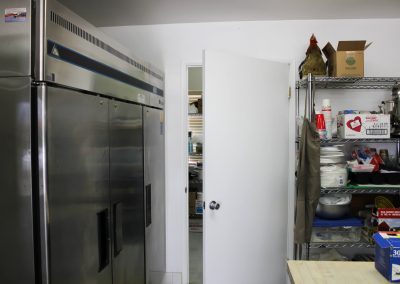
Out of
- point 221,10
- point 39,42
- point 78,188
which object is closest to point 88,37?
point 39,42

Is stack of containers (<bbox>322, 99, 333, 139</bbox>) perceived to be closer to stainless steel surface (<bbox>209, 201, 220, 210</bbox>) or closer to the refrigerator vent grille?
stainless steel surface (<bbox>209, 201, 220, 210</bbox>)

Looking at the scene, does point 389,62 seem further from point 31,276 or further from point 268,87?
point 31,276

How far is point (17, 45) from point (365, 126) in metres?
2.28

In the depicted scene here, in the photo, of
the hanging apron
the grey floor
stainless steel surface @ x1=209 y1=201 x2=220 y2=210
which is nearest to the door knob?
stainless steel surface @ x1=209 y1=201 x2=220 y2=210

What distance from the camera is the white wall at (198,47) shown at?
265 cm

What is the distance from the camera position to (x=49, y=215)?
1.17 m

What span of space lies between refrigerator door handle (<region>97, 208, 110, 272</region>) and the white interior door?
0.79 meters

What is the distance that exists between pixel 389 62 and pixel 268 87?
117 cm

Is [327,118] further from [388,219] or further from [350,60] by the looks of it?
[388,219]

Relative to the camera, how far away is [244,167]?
7.60 ft

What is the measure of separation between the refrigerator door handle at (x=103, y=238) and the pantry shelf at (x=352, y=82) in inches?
70.0

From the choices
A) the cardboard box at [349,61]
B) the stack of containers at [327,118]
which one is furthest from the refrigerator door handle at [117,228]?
the cardboard box at [349,61]

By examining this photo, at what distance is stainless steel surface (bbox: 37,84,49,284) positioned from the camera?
44.8 inches

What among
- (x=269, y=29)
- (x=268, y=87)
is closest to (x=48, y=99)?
(x=268, y=87)
